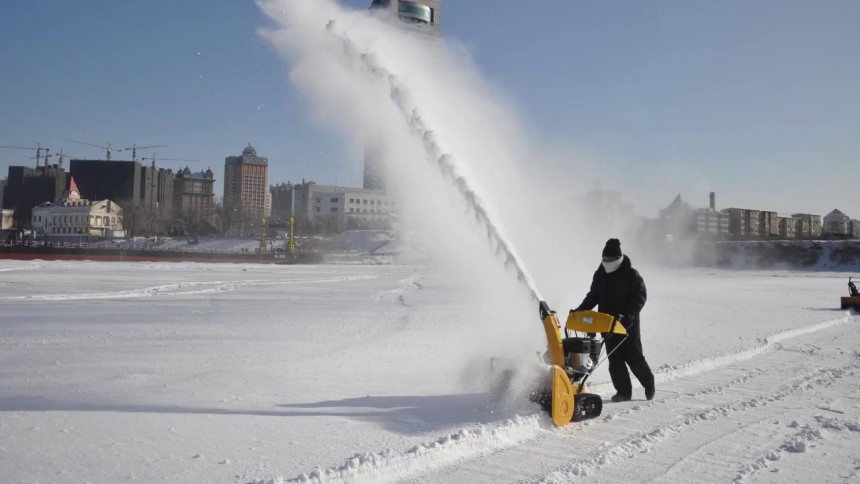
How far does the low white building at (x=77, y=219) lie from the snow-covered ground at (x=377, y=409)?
105642mm

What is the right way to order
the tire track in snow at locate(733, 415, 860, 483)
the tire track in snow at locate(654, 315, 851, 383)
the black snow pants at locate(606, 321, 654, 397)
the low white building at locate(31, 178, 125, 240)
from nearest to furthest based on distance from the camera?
the tire track in snow at locate(733, 415, 860, 483) < the black snow pants at locate(606, 321, 654, 397) < the tire track in snow at locate(654, 315, 851, 383) < the low white building at locate(31, 178, 125, 240)

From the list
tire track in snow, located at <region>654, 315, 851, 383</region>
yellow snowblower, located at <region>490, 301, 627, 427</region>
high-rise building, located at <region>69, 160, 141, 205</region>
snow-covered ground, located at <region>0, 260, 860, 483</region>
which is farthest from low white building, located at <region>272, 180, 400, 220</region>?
yellow snowblower, located at <region>490, 301, 627, 427</region>

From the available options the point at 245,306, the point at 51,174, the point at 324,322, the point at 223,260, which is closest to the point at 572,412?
the point at 324,322

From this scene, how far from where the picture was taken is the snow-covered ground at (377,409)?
14.0 ft

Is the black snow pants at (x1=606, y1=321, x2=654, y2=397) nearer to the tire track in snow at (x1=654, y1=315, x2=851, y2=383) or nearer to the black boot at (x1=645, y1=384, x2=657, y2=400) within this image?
the black boot at (x1=645, y1=384, x2=657, y2=400)

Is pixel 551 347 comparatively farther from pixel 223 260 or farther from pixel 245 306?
pixel 223 260

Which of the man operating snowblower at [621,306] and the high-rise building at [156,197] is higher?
the high-rise building at [156,197]

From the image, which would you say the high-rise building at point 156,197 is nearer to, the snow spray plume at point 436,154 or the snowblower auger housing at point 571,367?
the snow spray plume at point 436,154

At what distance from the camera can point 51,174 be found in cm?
16238

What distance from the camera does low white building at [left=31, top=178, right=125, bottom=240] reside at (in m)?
107

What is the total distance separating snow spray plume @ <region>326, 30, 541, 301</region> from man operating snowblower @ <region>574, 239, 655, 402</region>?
3.19ft

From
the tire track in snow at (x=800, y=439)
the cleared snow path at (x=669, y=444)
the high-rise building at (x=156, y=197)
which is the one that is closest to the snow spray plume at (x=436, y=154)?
the cleared snow path at (x=669, y=444)

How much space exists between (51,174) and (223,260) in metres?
131

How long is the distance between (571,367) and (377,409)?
6.05 ft
